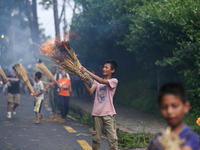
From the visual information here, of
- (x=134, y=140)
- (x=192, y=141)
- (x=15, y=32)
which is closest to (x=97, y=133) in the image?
(x=134, y=140)

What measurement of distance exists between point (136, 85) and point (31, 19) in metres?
16.0

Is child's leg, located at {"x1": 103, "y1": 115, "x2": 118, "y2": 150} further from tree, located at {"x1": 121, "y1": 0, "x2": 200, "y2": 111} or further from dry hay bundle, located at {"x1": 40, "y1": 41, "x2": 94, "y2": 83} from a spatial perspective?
tree, located at {"x1": 121, "y1": 0, "x2": 200, "y2": 111}

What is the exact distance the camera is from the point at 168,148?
1.50m

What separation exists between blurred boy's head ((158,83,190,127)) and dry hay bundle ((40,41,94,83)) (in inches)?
104

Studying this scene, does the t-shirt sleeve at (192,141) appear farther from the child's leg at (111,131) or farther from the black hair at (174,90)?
the child's leg at (111,131)

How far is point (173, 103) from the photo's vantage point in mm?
1615

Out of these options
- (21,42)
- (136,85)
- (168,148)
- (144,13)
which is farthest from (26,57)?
(168,148)

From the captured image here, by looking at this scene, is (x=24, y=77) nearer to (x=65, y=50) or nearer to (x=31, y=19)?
(x=65, y=50)

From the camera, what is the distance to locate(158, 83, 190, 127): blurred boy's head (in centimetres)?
161

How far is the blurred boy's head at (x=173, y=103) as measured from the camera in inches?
63.6

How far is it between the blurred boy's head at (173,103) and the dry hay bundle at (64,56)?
2639 millimetres

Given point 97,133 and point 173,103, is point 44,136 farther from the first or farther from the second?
point 173,103

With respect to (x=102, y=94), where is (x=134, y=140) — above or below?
below

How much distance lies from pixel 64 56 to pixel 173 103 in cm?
317
